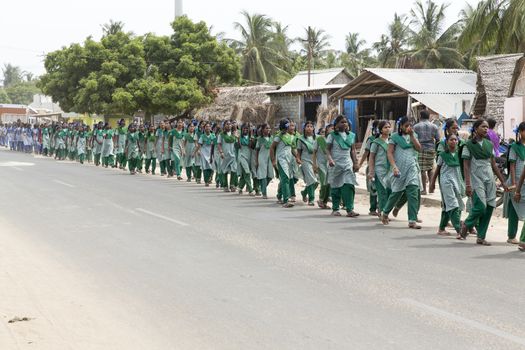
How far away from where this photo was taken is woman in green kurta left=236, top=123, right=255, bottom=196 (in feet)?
54.3

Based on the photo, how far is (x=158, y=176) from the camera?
22516 mm

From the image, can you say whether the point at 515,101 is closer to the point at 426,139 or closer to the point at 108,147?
the point at 426,139

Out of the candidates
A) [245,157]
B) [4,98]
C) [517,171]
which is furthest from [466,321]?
[4,98]

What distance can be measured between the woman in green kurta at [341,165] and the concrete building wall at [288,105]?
2240 centimetres

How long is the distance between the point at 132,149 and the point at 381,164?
1314cm

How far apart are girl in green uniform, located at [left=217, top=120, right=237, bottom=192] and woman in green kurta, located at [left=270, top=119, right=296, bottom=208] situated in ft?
10.1

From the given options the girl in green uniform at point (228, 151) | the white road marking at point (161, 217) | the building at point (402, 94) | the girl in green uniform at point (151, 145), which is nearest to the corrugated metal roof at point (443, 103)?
the building at point (402, 94)

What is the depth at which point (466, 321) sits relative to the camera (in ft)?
18.4

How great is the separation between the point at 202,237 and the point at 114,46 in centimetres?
3446

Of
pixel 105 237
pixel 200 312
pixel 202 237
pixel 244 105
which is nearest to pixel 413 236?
pixel 202 237

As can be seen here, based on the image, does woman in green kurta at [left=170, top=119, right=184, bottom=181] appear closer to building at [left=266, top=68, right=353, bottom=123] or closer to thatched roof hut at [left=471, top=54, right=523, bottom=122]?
thatched roof hut at [left=471, top=54, right=523, bottom=122]

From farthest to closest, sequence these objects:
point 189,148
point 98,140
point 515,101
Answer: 1. point 98,140
2. point 189,148
3. point 515,101

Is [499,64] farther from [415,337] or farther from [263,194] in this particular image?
[415,337]

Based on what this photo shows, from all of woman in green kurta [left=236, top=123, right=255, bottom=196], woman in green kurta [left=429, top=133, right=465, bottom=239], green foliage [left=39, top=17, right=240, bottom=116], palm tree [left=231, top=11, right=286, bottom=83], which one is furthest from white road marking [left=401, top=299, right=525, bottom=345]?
palm tree [left=231, top=11, right=286, bottom=83]
